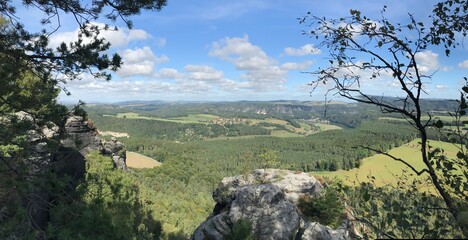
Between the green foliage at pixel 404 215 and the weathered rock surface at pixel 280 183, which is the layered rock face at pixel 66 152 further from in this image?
the weathered rock surface at pixel 280 183

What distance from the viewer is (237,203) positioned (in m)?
16.5

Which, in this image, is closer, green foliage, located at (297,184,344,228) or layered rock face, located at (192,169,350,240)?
layered rock face, located at (192,169,350,240)

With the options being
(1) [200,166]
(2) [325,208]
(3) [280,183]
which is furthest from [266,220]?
(1) [200,166]

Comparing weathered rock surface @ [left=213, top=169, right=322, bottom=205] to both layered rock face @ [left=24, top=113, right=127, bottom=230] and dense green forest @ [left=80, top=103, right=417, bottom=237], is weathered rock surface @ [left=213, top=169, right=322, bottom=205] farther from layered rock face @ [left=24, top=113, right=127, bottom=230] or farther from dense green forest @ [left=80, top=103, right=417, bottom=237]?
layered rock face @ [left=24, top=113, right=127, bottom=230]

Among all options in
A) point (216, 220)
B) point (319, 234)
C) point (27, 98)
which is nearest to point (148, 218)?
point (216, 220)

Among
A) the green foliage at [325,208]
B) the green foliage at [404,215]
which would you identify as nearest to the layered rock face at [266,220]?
the green foliage at [325,208]

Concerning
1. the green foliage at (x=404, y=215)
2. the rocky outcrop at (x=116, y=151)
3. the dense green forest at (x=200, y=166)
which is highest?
the green foliage at (x=404, y=215)

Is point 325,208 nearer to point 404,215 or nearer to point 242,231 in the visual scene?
point 242,231

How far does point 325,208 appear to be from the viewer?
17.9m

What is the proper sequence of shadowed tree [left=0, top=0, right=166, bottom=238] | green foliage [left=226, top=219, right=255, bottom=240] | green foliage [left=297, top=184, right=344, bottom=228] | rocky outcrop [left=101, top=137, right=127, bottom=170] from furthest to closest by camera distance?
1. rocky outcrop [left=101, top=137, right=127, bottom=170]
2. green foliage [left=297, top=184, right=344, bottom=228]
3. green foliage [left=226, top=219, right=255, bottom=240]
4. shadowed tree [left=0, top=0, right=166, bottom=238]

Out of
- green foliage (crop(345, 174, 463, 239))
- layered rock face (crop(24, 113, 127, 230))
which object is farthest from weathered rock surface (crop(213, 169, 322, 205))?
green foliage (crop(345, 174, 463, 239))

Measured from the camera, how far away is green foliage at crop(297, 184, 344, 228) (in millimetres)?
17575

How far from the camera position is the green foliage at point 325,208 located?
1758cm

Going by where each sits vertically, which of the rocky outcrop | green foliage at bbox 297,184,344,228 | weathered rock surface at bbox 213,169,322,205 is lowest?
the rocky outcrop
